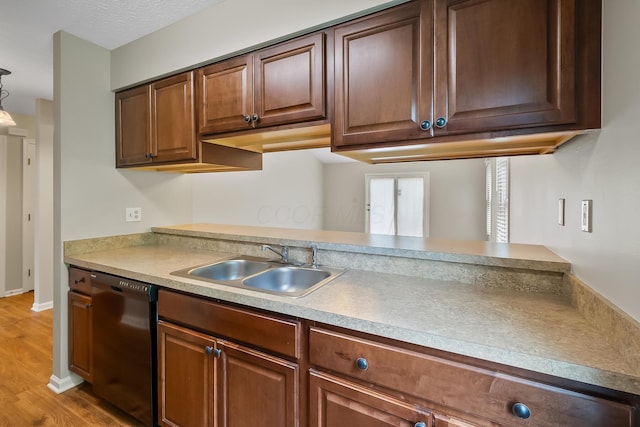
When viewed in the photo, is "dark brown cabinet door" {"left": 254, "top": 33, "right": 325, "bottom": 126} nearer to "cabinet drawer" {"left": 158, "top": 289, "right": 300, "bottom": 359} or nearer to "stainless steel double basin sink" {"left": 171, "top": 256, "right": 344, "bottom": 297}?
"stainless steel double basin sink" {"left": 171, "top": 256, "right": 344, "bottom": 297}

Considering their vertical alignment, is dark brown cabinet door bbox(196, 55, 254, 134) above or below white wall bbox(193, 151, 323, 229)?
above

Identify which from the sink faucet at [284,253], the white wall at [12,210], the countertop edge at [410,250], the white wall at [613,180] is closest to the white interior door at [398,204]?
the countertop edge at [410,250]

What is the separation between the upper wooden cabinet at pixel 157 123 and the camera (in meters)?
1.88

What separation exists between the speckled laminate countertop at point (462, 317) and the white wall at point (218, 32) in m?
1.25

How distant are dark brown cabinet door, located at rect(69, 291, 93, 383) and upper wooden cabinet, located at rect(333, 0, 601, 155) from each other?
1.94 m

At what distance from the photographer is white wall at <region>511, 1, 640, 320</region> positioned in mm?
753

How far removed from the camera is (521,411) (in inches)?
30.9

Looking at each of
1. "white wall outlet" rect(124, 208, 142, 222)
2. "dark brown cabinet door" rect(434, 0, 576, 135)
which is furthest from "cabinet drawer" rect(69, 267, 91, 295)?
"dark brown cabinet door" rect(434, 0, 576, 135)

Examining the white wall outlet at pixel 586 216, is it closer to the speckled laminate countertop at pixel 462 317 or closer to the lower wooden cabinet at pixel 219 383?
the speckled laminate countertop at pixel 462 317

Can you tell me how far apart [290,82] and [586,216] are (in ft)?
4.45

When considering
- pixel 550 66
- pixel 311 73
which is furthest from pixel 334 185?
pixel 550 66

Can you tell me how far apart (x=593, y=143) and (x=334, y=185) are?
584 cm

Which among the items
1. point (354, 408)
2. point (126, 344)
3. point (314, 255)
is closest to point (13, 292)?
point (126, 344)

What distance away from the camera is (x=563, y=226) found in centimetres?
123
